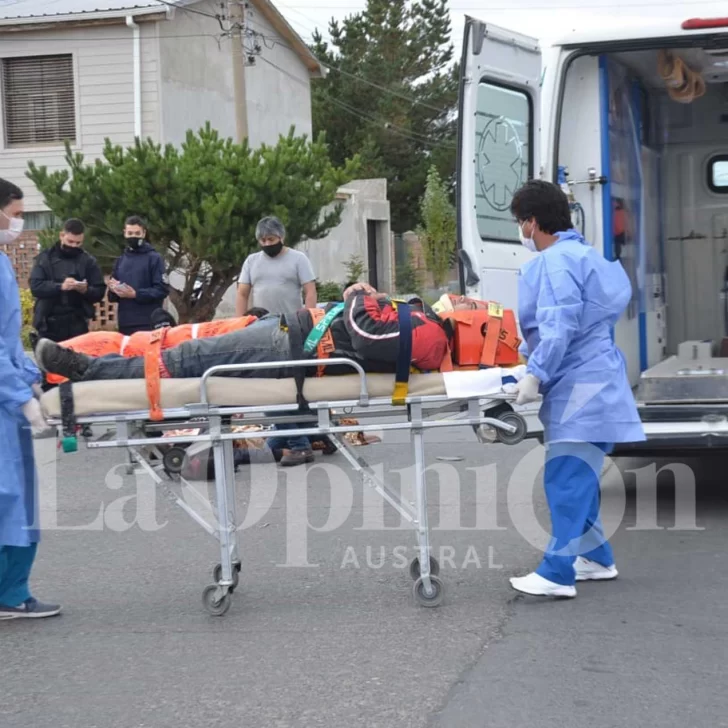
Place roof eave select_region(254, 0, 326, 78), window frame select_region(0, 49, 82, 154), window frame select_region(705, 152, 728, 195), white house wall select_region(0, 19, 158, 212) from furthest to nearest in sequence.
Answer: roof eave select_region(254, 0, 326, 78), window frame select_region(0, 49, 82, 154), white house wall select_region(0, 19, 158, 212), window frame select_region(705, 152, 728, 195)

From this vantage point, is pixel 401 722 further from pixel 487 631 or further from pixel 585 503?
pixel 585 503

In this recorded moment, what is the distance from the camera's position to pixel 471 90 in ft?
23.9

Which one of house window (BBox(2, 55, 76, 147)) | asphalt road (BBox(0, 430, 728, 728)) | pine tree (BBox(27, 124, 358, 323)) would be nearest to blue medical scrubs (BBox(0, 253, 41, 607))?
asphalt road (BBox(0, 430, 728, 728))

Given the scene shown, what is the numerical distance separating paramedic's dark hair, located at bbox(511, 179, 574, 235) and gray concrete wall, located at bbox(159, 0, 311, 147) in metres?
19.4

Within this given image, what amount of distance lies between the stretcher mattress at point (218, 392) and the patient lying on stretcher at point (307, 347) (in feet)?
0.22

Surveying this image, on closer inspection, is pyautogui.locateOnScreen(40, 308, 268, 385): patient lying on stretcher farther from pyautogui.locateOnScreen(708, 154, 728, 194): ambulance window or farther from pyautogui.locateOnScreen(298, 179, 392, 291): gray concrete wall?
pyautogui.locateOnScreen(298, 179, 392, 291): gray concrete wall

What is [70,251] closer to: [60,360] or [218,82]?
[60,360]

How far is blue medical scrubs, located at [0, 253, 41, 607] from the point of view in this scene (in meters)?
5.27

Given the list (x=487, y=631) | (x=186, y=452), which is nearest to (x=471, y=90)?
(x=186, y=452)

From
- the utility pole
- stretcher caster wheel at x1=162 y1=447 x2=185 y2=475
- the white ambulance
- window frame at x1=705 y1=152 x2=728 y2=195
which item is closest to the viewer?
stretcher caster wheel at x1=162 y1=447 x2=185 y2=475

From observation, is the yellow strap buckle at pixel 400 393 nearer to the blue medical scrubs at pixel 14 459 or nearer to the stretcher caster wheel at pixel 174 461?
the stretcher caster wheel at pixel 174 461

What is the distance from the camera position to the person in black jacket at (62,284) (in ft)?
32.5

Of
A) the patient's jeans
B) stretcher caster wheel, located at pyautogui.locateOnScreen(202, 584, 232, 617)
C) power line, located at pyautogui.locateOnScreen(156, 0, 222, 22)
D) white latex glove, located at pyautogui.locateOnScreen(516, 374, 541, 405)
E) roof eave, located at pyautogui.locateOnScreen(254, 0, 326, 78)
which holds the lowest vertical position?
stretcher caster wheel, located at pyautogui.locateOnScreen(202, 584, 232, 617)

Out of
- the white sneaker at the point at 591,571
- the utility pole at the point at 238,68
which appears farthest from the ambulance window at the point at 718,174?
the utility pole at the point at 238,68
